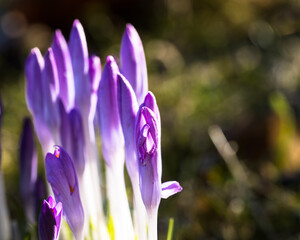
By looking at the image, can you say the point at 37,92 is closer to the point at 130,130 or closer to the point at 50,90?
the point at 50,90

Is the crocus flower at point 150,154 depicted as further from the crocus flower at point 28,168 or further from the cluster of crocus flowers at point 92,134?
the crocus flower at point 28,168

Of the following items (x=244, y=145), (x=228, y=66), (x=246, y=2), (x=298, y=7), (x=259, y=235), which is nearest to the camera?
(x=259, y=235)

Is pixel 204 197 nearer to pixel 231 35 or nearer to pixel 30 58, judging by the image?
pixel 30 58

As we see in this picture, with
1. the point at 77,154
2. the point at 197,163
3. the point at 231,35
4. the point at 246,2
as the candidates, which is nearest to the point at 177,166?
the point at 197,163

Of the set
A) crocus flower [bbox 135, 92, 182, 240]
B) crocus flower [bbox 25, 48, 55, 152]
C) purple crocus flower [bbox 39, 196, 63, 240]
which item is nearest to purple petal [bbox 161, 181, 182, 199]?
crocus flower [bbox 135, 92, 182, 240]

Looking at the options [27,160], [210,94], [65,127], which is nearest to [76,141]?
[65,127]

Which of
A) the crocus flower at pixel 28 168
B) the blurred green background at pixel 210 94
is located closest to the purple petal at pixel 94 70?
the crocus flower at pixel 28 168

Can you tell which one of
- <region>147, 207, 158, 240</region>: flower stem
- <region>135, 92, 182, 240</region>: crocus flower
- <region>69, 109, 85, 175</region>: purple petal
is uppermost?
<region>69, 109, 85, 175</region>: purple petal

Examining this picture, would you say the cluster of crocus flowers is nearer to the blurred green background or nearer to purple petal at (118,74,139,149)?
purple petal at (118,74,139,149)
